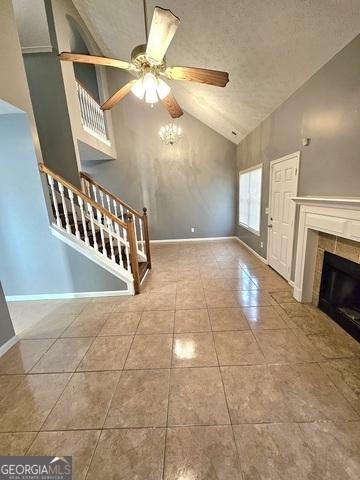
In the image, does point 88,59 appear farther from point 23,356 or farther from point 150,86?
point 23,356

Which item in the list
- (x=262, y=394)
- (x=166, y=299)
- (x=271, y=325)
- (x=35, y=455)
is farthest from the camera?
(x=166, y=299)

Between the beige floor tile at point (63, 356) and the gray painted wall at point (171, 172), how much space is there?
4.18 meters

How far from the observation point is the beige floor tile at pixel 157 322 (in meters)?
2.27

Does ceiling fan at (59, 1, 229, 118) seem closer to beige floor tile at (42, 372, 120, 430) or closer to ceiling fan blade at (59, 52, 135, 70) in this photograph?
ceiling fan blade at (59, 52, 135, 70)

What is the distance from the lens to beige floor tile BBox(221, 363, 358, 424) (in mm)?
1354

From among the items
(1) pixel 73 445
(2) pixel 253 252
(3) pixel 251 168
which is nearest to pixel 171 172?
(3) pixel 251 168

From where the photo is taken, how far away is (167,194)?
590cm

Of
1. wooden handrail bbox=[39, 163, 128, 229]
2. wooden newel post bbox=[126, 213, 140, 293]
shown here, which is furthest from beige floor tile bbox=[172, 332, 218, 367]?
wooden handrail bbox=[39, 163, 128, 229]

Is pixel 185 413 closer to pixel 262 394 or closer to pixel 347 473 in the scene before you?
pixel 262 394

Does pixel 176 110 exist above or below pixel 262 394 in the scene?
above

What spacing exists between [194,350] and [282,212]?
2.57 m

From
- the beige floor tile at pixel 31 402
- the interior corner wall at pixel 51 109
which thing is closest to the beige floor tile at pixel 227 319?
the beige floor tile at pixel 31 402

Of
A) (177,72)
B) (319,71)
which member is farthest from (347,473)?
(319,71)

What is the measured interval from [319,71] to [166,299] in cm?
327
